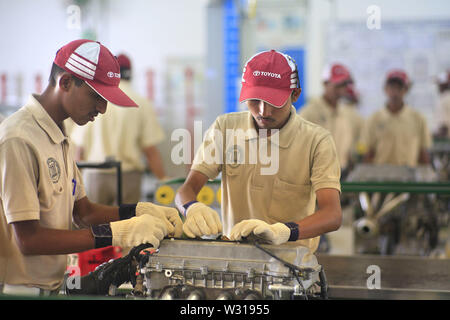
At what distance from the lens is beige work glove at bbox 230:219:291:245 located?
5.98ft

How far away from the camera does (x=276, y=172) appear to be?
236 centimetres

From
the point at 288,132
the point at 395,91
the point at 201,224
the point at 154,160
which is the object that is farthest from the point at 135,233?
the point at 395,91

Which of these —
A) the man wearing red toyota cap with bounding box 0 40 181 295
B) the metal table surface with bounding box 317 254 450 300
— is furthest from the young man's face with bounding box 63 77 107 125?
the metal table surface with bounding box 317 254 450 300

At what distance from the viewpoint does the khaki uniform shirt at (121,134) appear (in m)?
4.47

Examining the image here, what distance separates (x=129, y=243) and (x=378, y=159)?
439cm

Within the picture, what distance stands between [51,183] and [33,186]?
10 cm

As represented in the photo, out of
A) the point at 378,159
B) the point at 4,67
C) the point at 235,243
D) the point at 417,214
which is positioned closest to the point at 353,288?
the point at 235,243

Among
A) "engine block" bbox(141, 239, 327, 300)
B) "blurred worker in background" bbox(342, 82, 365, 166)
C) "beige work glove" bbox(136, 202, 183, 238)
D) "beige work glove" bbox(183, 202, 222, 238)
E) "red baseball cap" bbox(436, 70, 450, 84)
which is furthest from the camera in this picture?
"red baseball cap" bbox(436, 70, 450, 84)

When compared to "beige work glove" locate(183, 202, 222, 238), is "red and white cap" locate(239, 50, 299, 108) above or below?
above

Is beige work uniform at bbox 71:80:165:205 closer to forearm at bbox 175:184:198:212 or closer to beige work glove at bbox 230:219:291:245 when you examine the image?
forearm at bbox 175:184:198:212

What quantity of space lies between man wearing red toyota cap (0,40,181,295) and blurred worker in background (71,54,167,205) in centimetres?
223

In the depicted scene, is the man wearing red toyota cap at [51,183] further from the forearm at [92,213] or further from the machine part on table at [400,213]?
the machine part on table at [400,213]

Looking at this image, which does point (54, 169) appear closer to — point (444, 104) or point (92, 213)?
point (92, 213)

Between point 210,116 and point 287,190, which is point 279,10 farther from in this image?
point 287,190
